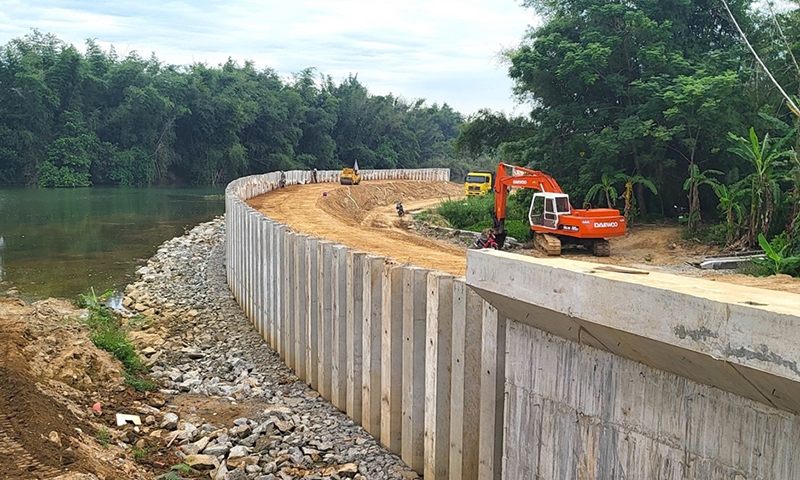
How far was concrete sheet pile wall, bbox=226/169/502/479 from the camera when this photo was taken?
222 inches

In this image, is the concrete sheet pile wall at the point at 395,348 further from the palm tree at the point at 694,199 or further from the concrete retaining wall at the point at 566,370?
the palm tree at the point at 694,199

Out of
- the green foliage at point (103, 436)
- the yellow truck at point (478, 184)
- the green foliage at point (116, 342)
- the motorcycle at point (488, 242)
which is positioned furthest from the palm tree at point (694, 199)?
the green foliage at point (103, 436)

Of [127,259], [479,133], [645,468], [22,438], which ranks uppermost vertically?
[479,133]

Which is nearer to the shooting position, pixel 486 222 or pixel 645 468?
pixel 645 468

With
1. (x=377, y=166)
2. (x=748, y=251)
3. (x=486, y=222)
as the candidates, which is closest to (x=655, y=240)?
(x=748, y=251)

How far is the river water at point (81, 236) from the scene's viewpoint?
817 inches

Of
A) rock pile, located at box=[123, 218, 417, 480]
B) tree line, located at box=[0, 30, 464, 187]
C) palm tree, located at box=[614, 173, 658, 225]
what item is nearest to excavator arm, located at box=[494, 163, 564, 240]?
palm tree, located at box=[614, 173, 658, 225]

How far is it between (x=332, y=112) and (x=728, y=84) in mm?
75103

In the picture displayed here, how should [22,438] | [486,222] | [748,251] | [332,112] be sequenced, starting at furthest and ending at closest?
[332,112]
[486,222]
[748,251]
[22,438]

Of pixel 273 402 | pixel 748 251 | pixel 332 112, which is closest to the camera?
pixel 273 402

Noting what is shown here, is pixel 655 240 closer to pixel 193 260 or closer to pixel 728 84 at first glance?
pixel 728 84

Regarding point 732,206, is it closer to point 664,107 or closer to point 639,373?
point 664,107

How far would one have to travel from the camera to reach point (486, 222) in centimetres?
3225

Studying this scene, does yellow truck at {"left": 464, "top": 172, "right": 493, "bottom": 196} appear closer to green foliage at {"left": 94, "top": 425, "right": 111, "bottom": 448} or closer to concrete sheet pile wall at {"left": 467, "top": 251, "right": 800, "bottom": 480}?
green foliage at {"left": 94, "top": 425, "right": 111, "bottom": 448}
